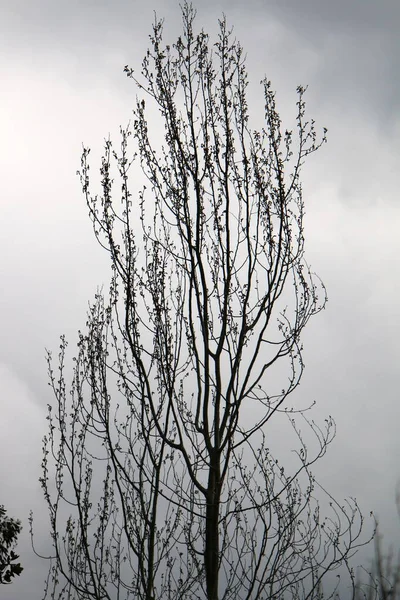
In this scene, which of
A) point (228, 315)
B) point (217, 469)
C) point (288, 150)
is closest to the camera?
point (217, 469)

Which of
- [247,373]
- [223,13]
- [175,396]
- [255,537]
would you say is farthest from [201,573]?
[223,13]

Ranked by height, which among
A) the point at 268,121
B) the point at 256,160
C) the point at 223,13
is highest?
the point at 223,13

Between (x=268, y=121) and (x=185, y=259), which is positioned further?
(x=268, y=121)

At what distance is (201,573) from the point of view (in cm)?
722

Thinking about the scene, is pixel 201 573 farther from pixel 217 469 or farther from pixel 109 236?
pixel 109 236

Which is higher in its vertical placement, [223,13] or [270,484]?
[223,13]

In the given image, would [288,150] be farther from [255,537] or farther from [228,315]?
[255,537]

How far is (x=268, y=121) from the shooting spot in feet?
20.0

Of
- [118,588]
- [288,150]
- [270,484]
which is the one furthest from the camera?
[118,588]

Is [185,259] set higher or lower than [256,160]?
lower

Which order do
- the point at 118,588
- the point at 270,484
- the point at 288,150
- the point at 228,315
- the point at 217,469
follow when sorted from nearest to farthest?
the point at 217,469 < the point at 228,315 < the point at 288,150 < the point at 270,484 < the point at 118,588

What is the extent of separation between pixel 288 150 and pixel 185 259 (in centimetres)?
143

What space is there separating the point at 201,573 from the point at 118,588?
4.61 ft

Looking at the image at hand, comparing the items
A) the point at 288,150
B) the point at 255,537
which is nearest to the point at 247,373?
the point at 288,150
